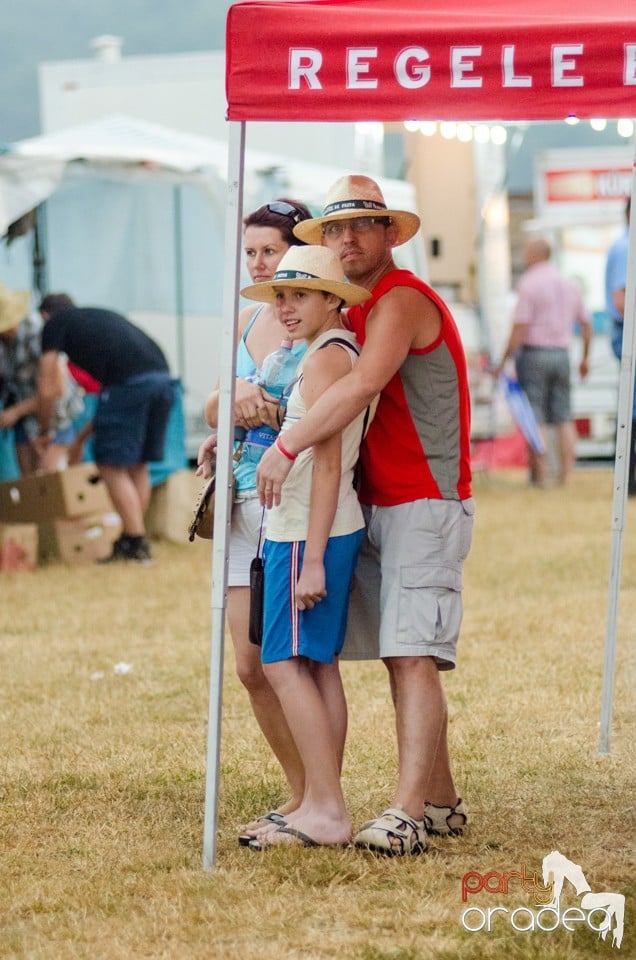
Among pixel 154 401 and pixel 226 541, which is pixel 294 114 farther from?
pixel 154 401

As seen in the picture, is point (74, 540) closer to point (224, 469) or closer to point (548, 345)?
→ point (548, 345)

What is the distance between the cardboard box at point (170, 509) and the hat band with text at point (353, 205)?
633 centimetres

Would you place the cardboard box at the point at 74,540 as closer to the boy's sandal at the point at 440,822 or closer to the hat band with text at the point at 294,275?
the boy's sandal at the point at 440,822

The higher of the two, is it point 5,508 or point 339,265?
point 339,265

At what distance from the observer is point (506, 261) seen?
16.2m

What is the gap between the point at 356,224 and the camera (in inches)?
154

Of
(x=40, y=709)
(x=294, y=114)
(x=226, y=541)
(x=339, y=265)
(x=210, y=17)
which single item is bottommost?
(x=40, y=709)

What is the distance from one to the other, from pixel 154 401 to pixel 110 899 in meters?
6.21

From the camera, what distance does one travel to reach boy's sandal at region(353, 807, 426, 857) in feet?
12.4

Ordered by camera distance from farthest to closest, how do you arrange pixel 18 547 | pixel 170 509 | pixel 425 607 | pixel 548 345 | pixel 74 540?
pixel 548 345 < pixel 170 509 < pixel 74 540 < pixel 18 547 < pixel 425 607

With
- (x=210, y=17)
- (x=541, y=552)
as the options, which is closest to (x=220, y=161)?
(x=541, y=552)

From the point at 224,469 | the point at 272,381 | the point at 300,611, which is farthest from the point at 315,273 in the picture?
the point at 300,611

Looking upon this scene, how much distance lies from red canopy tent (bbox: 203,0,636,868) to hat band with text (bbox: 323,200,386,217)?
0.94 feet
